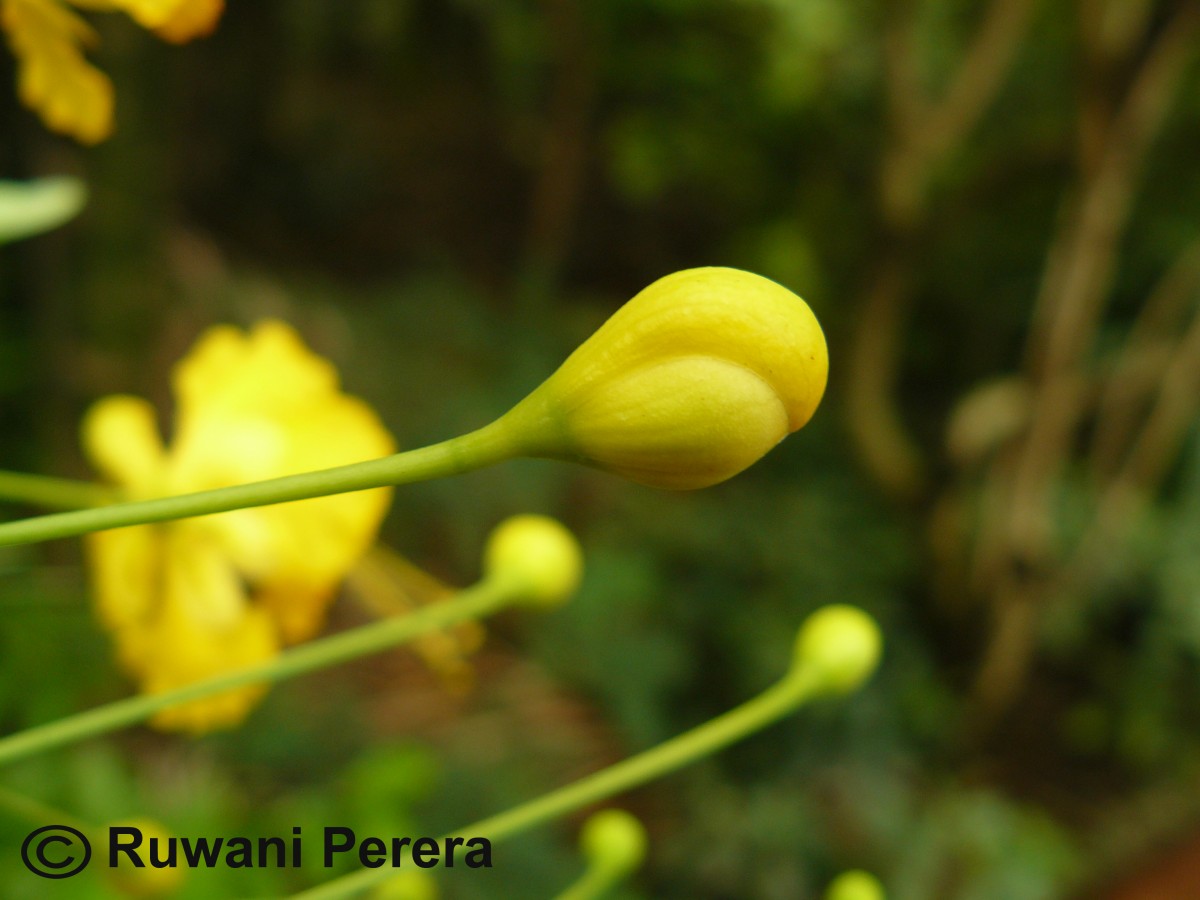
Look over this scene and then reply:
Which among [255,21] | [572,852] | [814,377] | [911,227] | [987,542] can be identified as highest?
[255,21]

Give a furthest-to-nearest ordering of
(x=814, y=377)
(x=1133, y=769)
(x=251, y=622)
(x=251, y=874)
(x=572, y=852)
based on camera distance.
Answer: (x=1133, y=769)
(x=572, y=852)
(x=251, y=874)
(x=251, y=622)
(x=814, y=377)

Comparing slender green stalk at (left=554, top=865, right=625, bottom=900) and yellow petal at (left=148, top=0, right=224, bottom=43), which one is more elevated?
yellow petal at (left=148, top=0, right=224, bottom=43)

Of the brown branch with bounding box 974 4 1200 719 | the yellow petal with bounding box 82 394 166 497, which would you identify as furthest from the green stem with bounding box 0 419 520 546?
the brown branch with bounding box 974 4 1200 719

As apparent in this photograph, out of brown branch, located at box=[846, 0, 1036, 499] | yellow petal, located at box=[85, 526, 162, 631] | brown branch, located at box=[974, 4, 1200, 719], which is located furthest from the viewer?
brown branch, located at box=[846, 0, 1036, 499]

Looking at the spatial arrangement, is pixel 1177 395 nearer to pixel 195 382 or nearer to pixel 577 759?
pixel 577 759

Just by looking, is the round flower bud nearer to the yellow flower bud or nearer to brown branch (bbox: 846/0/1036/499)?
the yellow flower bud

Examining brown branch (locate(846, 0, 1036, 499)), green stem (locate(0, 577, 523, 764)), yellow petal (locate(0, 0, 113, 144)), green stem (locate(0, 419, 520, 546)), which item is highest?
brown branch (locate(846, 0, 1036, 499))

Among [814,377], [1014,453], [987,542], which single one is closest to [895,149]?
[1014,453]
